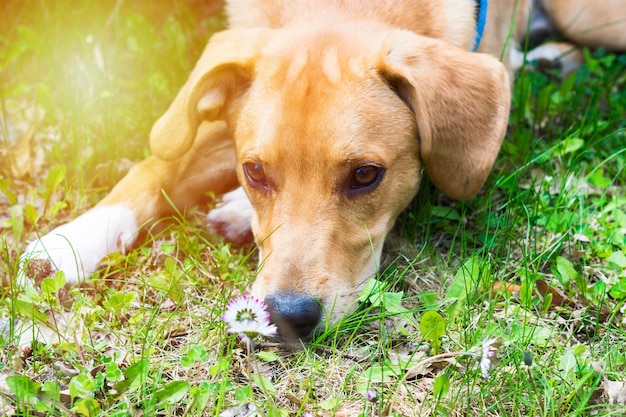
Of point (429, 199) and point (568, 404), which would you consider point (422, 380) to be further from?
point (429, 199)

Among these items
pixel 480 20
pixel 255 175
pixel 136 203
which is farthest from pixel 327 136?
pixel 480 20

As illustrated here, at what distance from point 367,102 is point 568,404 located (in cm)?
134

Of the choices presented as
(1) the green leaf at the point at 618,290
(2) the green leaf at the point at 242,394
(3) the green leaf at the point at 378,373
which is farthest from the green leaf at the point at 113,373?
(1) the green leaf at the point at 618,290

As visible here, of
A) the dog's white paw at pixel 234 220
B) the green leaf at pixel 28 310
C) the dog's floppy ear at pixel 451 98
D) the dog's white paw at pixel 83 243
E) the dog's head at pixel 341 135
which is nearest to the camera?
the green leaf at pixel 28 310

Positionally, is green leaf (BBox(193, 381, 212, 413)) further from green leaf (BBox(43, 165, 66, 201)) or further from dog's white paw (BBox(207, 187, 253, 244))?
green leaf (BBox(43, 165, 66, 201))

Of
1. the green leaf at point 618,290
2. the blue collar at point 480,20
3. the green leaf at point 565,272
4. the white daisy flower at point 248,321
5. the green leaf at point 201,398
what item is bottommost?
the green leaf at point 618,290

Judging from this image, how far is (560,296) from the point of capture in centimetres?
287

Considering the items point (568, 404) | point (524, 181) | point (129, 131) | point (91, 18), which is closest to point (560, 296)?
point (568, 404)

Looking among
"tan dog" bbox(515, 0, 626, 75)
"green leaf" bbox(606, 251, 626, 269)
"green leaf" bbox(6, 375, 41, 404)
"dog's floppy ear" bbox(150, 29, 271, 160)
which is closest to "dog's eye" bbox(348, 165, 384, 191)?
"dog's floppy ear" bbox(150, 29, 271, 160)

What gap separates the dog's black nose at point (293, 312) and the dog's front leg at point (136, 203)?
83 centimetres

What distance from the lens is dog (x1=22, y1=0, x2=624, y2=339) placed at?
2.75 metres

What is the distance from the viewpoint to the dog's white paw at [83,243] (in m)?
2.98

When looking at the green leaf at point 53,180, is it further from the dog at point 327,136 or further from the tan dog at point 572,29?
the tan dog at point 572,29

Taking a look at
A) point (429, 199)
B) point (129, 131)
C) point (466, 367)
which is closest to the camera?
point (466, 367)
